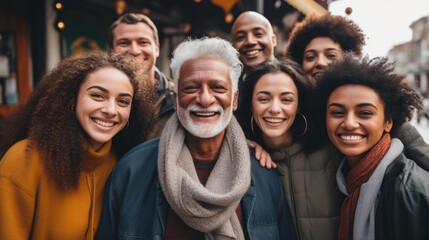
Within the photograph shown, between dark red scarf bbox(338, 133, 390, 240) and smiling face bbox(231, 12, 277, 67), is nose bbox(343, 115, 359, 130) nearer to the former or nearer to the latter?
dark red scarf bbox(338, 133, 390, 240)

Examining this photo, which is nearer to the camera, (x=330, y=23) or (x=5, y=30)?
(x=330, y=23)

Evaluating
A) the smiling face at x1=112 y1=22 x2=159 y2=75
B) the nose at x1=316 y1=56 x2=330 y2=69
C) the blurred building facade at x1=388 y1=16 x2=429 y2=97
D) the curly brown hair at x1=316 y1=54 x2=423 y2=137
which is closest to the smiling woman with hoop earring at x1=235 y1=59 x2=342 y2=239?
the curly brown hair at x1=316 y1=54 x2=423 y2=137

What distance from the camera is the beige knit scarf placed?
1926 mm

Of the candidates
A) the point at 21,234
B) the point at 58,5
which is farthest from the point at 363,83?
the point at 58,5

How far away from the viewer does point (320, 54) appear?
10.4 feet

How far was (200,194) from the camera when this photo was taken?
192cm

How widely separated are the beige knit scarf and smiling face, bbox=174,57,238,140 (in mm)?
123

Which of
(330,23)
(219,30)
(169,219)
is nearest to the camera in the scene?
(169,219)

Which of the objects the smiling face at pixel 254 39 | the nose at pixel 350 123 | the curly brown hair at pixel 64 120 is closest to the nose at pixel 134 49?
the curly brown hair at pixel 64 120

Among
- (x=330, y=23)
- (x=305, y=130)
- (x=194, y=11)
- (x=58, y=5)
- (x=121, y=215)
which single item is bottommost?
(x=121, y=215)

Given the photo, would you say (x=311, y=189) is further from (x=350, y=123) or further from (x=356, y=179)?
(x=350, y=123)

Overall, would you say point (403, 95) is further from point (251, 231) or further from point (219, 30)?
point (219, 30)

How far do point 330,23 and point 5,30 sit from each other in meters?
4.65

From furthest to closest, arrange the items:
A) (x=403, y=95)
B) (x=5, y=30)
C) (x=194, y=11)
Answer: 1. (x=194, y=11)
2. (x=5, y=30)
3. (x=403, y=95)
